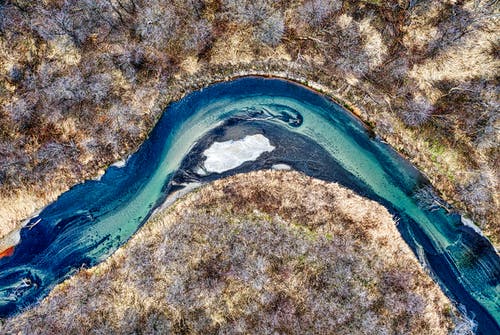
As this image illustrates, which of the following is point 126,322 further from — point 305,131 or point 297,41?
point 297,41

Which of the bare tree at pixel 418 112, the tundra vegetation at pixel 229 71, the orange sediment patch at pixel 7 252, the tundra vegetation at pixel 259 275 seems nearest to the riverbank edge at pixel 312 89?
the tundra vegetation at pixel 229 71

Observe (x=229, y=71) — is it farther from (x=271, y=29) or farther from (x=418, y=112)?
(x=418, y=112)

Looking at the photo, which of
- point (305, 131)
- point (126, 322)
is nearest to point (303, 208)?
point (305, 131)

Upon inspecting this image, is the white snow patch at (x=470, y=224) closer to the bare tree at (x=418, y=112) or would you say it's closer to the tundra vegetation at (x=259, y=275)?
the tundra vegetation at (x=259, y=275)

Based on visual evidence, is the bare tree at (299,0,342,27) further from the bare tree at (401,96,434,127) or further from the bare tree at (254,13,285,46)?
the bare tree at (401,96,434,127)

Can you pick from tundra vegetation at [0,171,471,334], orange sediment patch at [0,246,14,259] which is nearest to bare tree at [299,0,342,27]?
tundra vegetation at [0,171,471,334]

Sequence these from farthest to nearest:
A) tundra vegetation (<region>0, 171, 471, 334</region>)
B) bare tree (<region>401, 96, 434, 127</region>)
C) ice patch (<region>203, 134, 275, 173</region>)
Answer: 1. ice patch (<region>203, 134, 275, 173</region>)
2. bare tree (<region>401, 96, 434, 127</region>)
3. tundra vegetation (<region>0, 171, 471, 334</region>)

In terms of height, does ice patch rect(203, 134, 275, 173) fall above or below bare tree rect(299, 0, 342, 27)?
below
